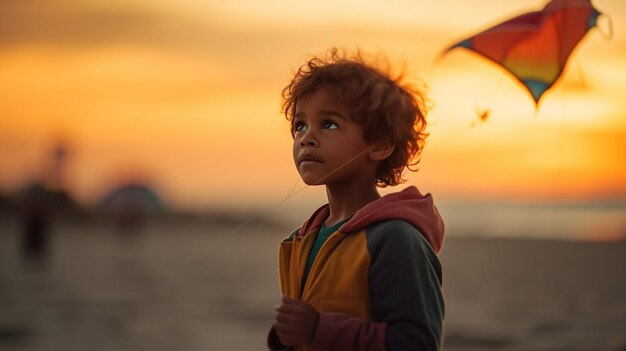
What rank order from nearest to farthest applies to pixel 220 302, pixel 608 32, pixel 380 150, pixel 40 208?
pixel 380 150, pixel 608 32, pixel 220 302, pixel 40 208

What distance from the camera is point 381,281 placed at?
6.77ft

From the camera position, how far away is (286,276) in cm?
236

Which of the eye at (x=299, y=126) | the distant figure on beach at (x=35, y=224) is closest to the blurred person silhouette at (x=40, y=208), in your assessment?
the distant figure on beach at (x=35, y=224)

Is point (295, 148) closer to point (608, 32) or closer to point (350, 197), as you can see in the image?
point (350, 197)

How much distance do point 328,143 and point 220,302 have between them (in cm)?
775

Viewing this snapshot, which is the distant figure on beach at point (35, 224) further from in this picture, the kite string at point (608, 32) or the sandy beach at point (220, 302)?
the kite string at point (608, 32)

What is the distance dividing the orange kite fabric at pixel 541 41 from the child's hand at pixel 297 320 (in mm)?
878

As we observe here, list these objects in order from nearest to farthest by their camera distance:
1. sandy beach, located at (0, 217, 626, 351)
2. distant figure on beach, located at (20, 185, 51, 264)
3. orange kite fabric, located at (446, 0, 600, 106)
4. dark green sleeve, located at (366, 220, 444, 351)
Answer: dark green sleeve, located at (366, 220, 444, 351)
orange kite fabric, located at (446, 0, 600, 106)
sandy beach, located at (0, 217, 626, 351)
distant figure on beach, located at (20, 185, 51, 264)

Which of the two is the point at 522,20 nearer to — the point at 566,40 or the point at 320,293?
the point at 566,40

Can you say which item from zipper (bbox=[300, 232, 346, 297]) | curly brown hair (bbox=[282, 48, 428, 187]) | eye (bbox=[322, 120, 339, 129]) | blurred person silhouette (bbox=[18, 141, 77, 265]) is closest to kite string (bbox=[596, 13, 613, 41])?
curly brown hair (bbox=[282, 48, 428, 187])

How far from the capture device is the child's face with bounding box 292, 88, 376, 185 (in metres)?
2.25

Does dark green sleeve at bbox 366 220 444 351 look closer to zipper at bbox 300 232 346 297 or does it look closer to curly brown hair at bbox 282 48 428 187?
zipper at bbox 300 232 346 297

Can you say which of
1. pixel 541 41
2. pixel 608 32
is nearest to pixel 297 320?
pixel 541 41

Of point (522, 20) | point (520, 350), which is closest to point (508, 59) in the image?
point (522, 20)
